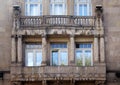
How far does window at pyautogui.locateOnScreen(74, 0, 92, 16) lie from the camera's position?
33938 millimetres

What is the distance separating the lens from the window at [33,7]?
3400 cm

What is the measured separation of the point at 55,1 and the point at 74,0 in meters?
1.31

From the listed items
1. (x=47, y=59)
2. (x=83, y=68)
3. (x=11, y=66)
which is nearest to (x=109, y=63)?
(x=83, y=68)

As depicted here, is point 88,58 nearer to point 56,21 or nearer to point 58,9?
point 56,21

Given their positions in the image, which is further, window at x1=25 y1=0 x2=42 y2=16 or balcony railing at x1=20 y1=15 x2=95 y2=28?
window at x1=25 y1=0 x2=42 y2=16

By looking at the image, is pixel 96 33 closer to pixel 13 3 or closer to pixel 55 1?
pixel 55 1

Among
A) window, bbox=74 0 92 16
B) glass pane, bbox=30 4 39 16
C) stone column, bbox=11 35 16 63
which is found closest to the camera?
stone column, bbox=11 35 16 63

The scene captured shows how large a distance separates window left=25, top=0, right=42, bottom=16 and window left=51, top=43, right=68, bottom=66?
8.34 ft

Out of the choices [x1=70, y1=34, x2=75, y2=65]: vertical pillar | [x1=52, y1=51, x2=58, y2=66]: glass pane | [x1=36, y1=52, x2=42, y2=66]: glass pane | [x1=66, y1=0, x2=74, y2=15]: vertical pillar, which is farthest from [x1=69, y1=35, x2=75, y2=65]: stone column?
[x1=36, y1=52, x2=42, y2=66]: glass pane

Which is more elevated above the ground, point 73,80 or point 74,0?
point 74,0

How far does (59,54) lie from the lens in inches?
1315

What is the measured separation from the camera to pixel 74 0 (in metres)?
34.0

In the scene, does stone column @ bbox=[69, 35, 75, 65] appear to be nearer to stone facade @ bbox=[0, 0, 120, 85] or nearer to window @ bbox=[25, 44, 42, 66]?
stone facade @ bbox=[0, 0, 120, 85]

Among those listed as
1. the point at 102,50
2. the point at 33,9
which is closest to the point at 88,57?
the point at 102,50
